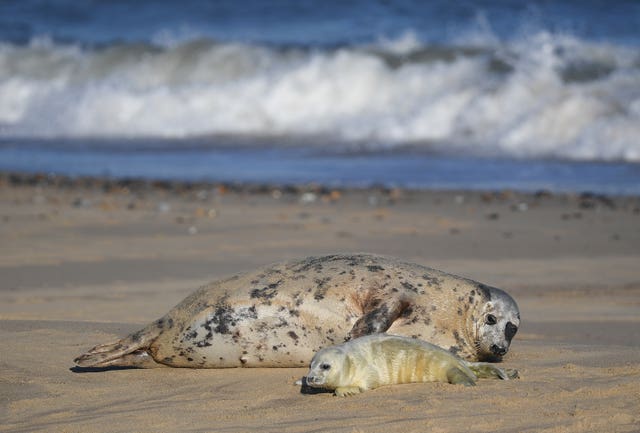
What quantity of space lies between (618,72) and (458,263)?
1107cm

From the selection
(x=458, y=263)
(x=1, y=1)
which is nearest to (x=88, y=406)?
(x=458, y=263)

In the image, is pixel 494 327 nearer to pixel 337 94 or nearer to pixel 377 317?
pixel 377 317

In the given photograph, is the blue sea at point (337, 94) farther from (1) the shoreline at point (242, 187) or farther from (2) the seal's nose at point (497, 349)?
(2) the seal's nose at point (497, 349)

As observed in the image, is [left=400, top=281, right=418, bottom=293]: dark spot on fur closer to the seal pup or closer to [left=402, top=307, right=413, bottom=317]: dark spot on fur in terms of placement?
[left=402, top=307, right=413, bottom=317]: dark spot on fur

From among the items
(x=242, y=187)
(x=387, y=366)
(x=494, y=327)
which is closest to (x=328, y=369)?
(x=387, y=366)

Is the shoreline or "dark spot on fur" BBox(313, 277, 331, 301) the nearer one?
"dark spot on fur" BBox(313, 277, 331, 301)

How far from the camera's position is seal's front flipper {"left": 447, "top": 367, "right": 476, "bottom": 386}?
193 inches

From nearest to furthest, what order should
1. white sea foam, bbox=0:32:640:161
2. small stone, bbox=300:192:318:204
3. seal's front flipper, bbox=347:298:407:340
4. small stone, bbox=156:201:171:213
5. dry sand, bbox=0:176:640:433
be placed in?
dry sand, bbox=0:176:640:433 → seal's front flipper, bbox=347:298:407:340 → small stone, bbox=156:201:171:213 → small stone, bbox=300:192:318:204 → white sea foam, bbox=0:32:640:161

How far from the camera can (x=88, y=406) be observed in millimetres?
4879

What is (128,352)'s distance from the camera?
561 cm

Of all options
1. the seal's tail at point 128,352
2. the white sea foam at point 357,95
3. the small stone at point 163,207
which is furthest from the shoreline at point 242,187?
the seal's tail at point 128,352

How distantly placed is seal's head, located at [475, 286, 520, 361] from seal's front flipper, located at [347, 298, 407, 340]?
1.31 feet

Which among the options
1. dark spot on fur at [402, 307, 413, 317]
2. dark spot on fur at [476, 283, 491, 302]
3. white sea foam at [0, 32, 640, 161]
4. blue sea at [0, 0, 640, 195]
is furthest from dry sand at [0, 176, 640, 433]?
white sea foam at [0, 32, 640, 161]

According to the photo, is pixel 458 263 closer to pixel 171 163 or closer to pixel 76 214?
pixel 76 214
